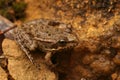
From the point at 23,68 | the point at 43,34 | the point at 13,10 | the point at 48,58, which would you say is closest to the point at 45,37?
the point at 43,34

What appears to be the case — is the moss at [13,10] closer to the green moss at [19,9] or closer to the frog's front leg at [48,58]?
the green moss at [19,9]

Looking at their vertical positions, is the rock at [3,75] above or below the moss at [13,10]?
below

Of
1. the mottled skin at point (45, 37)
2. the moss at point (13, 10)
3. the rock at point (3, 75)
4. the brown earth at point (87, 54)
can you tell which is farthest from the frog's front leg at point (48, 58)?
→ the moss at point (13, 10)

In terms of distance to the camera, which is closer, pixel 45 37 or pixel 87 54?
pixel 45 37

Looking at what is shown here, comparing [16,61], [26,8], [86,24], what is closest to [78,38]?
[86,24]

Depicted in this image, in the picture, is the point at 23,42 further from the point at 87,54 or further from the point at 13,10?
the point at 13,10

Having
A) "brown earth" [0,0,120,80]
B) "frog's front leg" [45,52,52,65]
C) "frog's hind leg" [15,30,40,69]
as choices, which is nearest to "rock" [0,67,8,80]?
"brown earth" [0,0,120,80]

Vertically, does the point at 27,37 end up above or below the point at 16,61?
above

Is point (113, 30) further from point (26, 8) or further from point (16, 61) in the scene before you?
point (26, 8)
